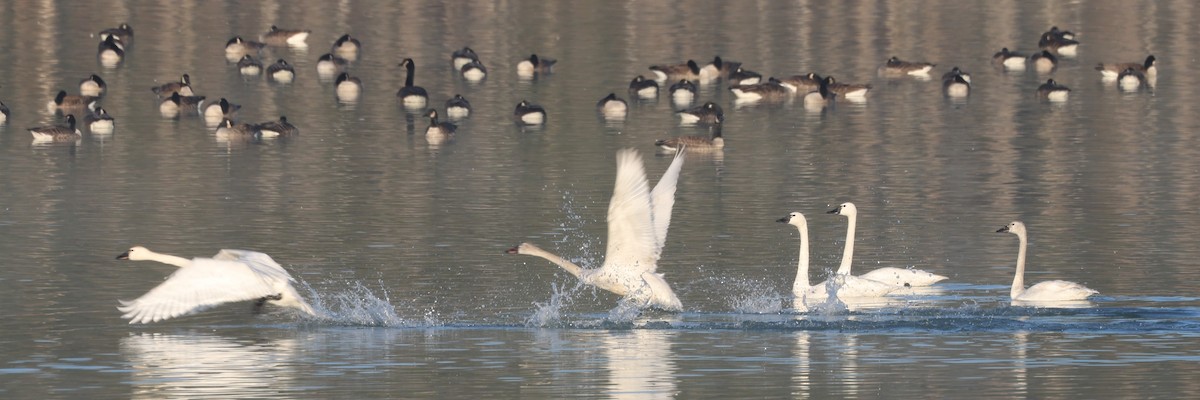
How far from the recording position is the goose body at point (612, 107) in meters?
35.9

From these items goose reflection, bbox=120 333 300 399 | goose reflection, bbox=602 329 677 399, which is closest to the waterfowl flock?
goose reflection, bbox=120 333 300 399

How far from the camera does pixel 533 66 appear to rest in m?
44.3

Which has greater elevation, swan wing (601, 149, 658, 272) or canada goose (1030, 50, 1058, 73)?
canada goose (1030, 50, 1058, 73)

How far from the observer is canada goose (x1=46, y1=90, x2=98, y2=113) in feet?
121

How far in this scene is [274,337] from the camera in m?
15.8

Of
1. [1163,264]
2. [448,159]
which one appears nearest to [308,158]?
[448,159]

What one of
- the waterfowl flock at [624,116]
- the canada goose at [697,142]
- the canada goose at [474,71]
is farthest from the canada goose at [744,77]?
the canada goose at [697,142]

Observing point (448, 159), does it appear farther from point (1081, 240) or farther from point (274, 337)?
point (274, 337)

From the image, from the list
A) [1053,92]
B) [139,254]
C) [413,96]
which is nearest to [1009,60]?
[1053,92]

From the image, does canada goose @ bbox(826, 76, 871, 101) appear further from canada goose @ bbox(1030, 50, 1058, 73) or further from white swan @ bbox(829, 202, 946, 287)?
white swan @ bbox(829, 202, 946, 287)

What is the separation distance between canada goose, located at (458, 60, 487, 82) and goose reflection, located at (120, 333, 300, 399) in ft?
89.4

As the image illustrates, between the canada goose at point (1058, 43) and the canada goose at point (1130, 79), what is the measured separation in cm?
852

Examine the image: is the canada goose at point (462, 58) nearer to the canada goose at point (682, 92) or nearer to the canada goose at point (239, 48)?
the canada goose at point (682, 92)

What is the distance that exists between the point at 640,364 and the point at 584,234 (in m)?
7.55
